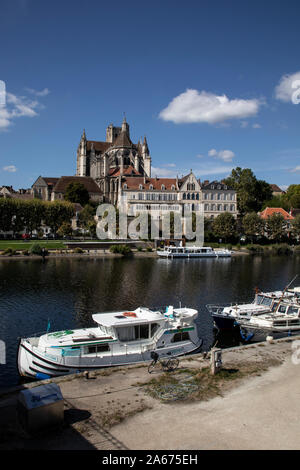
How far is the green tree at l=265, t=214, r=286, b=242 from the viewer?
116 meters

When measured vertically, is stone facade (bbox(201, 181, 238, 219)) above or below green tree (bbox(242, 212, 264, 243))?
above

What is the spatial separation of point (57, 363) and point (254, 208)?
126531 mm

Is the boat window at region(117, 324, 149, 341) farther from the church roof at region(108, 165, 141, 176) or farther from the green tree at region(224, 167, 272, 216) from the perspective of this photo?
the green tree at region(224, 167, 272, 216)

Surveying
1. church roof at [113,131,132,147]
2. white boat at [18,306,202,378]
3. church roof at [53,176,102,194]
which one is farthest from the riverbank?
church roof at [113,131,132,147]

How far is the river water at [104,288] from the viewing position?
3247 centimetres

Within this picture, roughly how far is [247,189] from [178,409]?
12854cm

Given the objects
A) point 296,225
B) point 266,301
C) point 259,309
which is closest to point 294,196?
point 296,225

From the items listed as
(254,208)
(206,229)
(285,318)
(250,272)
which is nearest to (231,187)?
(254,208)

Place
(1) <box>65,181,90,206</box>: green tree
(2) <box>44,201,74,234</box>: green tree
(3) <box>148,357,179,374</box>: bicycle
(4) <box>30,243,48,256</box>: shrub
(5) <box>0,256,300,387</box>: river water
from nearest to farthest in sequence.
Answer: (3) <box>148,357,179,374</box>: bicycle, (5) <box>0,256,300,387</box>: river water, (4) <box>30,243,48,256</box>: shrub, (2) <box>44,201,74,234</box>: green tree, (1) <box>65,181,90,206</box>: green tree

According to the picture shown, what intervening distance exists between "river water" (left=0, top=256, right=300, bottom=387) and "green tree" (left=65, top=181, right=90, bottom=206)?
53383 mm

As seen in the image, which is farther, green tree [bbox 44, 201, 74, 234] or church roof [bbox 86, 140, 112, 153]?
church roof [bbox 86, 140, 112, 153]

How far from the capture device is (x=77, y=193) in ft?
424

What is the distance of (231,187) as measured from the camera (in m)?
136

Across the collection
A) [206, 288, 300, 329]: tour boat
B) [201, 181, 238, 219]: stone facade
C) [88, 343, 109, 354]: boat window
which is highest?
[201, 181, 238, 219]: stone facade
